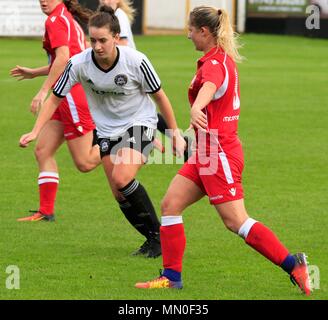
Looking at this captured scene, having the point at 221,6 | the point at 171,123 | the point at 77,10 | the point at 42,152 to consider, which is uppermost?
the point at 77,10

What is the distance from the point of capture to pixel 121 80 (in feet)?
27.6

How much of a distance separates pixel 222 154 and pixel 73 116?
9.85 ft

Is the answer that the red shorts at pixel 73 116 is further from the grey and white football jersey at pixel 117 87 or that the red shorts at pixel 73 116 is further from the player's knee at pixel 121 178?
the player's knee at pixel 121 178

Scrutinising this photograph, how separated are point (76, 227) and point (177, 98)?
10.1 meters

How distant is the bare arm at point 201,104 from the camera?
6.96 metres

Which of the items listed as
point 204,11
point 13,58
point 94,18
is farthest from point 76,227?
point 13,58

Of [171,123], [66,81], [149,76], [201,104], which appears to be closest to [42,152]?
[66,81]

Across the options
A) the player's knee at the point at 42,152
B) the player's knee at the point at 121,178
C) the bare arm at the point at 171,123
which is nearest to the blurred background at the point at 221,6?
the player's knee at the point at 42,152

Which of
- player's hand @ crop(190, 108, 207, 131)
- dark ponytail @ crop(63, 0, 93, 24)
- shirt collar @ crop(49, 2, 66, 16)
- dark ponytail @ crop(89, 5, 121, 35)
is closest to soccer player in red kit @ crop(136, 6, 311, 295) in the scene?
player's hand @ crop(190, 108, 207, 131)

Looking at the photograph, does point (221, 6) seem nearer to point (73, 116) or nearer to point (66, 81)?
point (73, 116)

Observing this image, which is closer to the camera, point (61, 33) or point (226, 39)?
point (226, 39)

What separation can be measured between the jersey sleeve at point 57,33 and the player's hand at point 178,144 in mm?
2333

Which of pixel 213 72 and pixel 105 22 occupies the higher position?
pixel 105 22

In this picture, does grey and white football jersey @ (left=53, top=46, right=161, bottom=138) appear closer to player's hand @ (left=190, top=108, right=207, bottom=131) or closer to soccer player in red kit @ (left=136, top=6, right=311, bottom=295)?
soccer player in red kit @ (left=136, top=6, right=311, bottom=295)
